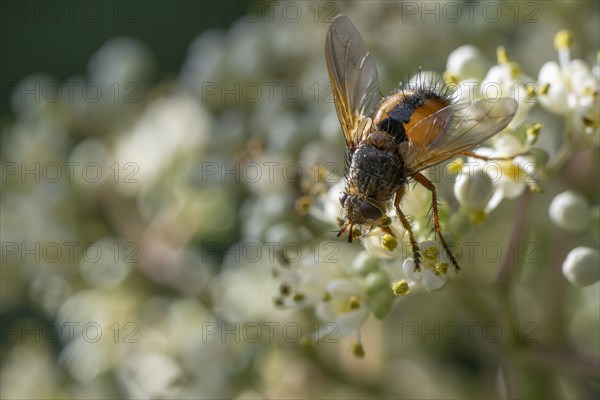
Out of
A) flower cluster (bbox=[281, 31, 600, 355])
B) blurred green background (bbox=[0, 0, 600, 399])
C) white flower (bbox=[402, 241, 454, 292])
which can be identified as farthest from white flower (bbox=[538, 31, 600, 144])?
white flower (bbox=[402, 241, 454, 292])

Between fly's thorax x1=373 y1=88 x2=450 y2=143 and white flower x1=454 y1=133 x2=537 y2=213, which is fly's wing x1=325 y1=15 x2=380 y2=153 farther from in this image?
white flower x1=454 y1=133 x2=537 y2=213

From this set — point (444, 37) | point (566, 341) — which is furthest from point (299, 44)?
point (566, 341)

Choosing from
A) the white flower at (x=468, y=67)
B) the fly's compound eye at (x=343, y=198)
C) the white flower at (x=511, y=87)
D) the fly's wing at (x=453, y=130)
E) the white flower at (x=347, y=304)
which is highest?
the white flower at (x=468, y=67)

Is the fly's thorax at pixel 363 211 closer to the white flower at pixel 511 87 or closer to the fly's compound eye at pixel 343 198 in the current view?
the fly's compound eye at pixel 343 198

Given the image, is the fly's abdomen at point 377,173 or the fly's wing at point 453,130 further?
the fly's abdomen at point 377,173

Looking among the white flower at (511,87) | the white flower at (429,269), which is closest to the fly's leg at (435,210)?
the white flower at (429,269)


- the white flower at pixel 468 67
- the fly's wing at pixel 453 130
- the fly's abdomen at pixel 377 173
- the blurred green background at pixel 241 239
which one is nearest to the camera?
the fly's wing at pixel 453 130

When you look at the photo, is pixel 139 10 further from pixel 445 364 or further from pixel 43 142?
pixel 445 364

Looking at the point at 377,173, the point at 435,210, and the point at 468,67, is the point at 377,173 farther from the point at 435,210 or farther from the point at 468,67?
the point at 468,67
